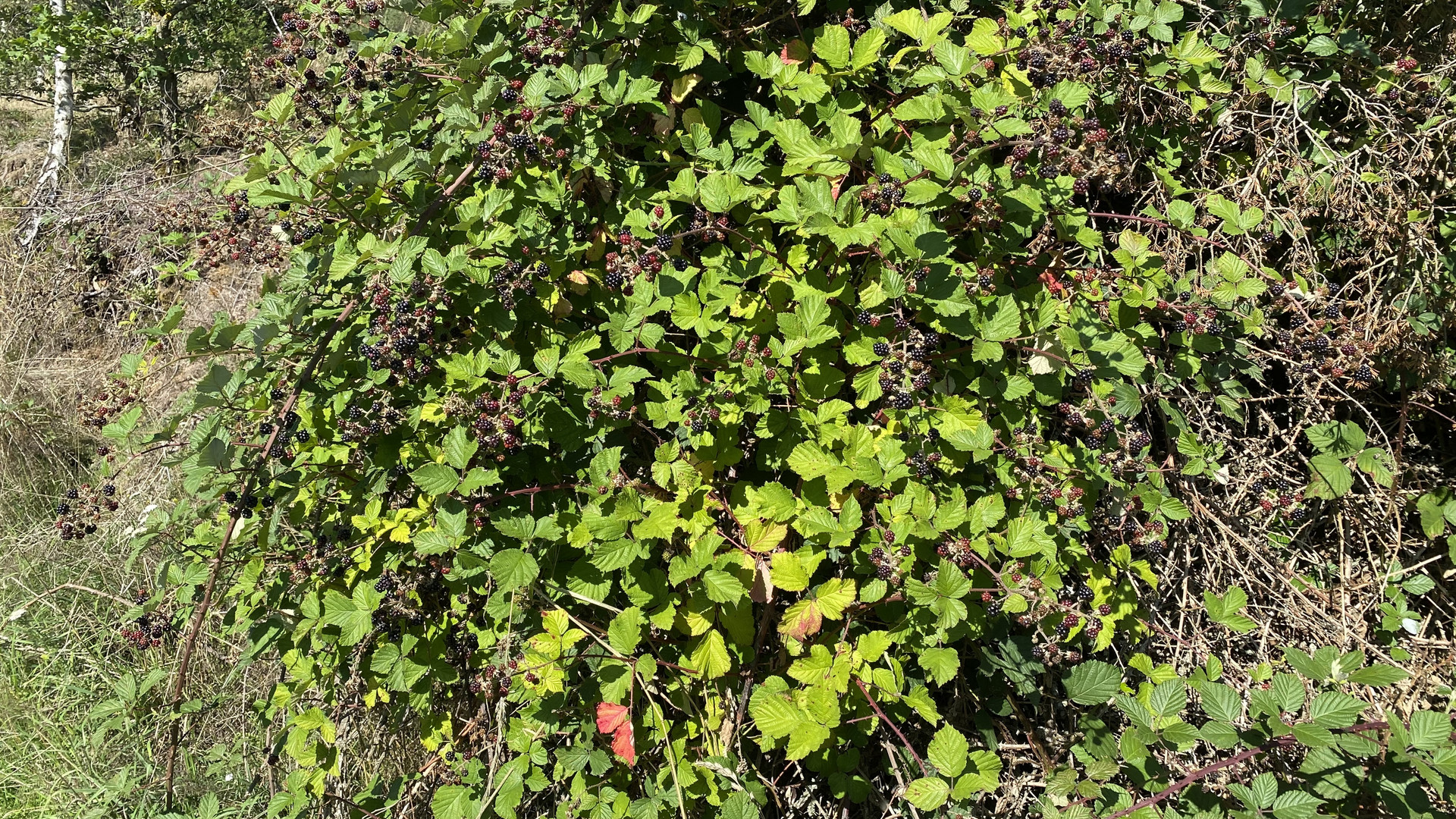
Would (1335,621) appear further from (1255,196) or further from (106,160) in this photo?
(106,160)

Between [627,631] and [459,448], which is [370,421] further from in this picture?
[627,631]

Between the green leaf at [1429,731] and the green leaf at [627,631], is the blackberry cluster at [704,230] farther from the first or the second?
the green leaf at [1429,731]

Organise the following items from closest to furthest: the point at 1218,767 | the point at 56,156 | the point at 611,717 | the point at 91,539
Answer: the point at 1218,767
the point at 611,717
the point at 91,539
the point at 56,156

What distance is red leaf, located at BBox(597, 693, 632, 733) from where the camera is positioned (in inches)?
70.2

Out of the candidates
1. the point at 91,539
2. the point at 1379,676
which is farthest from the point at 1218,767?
the point at 91,539

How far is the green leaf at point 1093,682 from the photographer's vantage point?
185 cm

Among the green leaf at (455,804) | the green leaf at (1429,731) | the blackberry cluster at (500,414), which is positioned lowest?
the green leaf at (455,804)

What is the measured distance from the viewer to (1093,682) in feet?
6.12

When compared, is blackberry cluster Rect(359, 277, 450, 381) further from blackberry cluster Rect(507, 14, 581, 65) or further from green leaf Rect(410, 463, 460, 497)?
blackberry cluster Rect(507, 14, 581, 65)

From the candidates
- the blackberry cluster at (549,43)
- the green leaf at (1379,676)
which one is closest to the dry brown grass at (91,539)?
the blackberry cluster at (549,43)

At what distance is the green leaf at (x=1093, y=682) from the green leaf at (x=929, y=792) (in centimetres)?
43

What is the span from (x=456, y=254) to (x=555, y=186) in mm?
350

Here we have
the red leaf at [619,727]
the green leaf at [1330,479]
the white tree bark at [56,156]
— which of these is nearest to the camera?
the red leaf at [619,727]

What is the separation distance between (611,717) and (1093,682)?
1.07m
